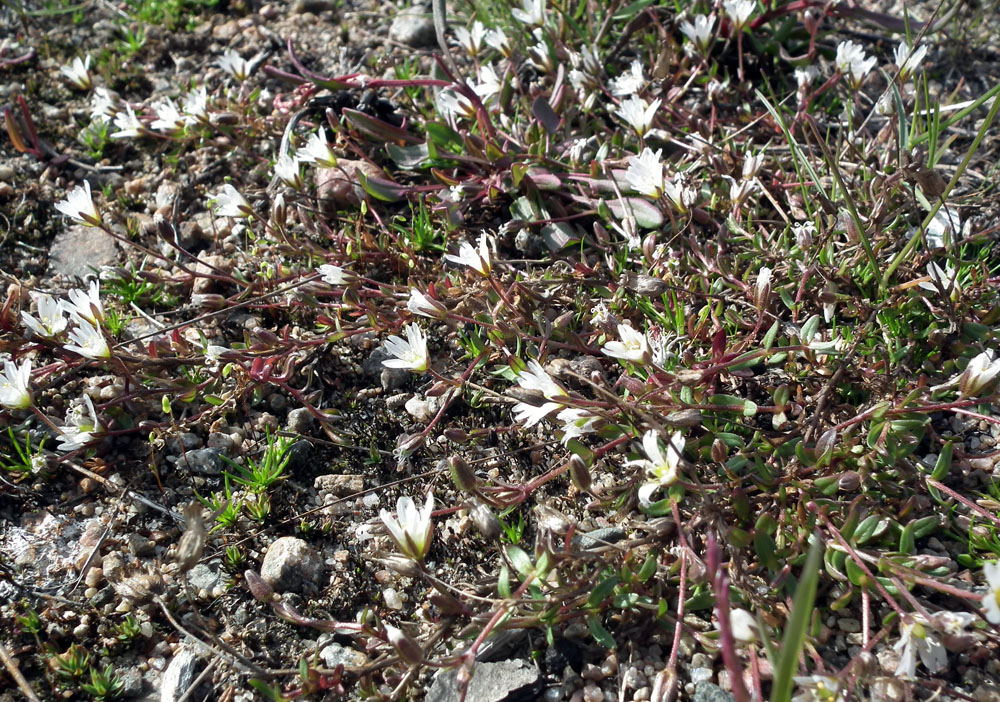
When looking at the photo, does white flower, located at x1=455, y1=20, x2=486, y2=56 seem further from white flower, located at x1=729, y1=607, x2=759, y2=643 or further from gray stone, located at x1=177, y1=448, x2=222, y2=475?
white flower, located at x1=729, y1=607, x2=759, y2=643

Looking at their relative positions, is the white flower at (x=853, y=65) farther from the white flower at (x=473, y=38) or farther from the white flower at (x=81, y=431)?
the white flower at (x=81, y=431)

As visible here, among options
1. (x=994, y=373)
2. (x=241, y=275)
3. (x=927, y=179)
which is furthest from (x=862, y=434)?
(x=241, y=275)

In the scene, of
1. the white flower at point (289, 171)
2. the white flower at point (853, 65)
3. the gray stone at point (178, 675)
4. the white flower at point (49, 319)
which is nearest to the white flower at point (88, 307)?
the white flower at point (49, 319)

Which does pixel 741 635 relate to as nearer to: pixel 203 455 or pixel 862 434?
pixel 862 434

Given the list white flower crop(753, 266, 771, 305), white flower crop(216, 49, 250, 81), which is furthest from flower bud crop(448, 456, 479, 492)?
white flower crop(216, 49, 250, 81)

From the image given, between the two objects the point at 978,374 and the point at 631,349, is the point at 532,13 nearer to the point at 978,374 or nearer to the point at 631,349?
the point at 631,349
